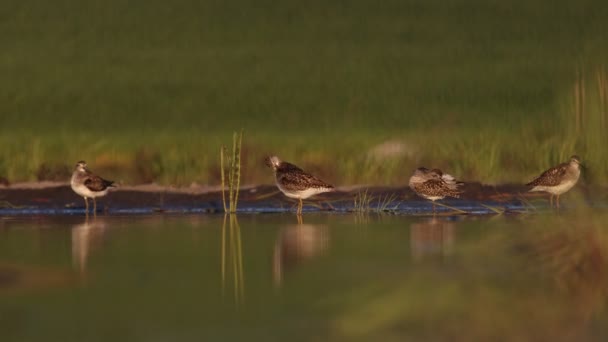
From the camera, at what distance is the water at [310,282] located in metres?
10.6

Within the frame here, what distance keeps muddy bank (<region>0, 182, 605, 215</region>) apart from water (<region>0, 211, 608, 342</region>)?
11.3ft

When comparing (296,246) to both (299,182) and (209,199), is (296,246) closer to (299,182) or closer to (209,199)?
(299,182)

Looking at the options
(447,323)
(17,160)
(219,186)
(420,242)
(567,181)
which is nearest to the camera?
(447,323)

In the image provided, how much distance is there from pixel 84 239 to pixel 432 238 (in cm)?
378

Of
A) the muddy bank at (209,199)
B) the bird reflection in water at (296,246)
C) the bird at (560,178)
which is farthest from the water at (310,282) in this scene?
the muddy bank at (209,199)

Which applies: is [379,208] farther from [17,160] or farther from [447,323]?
[447,323]

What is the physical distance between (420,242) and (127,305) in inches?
215

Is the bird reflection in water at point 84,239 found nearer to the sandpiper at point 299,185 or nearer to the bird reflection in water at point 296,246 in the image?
the bird reflection in water at point 296,246

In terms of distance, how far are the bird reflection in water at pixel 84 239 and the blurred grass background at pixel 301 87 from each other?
5285mm

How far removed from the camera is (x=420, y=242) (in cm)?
1678

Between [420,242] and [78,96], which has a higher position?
[78,96]

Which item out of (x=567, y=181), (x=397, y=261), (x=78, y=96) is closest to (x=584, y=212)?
(x=397, y=261)

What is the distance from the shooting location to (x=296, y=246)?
16.6 meters

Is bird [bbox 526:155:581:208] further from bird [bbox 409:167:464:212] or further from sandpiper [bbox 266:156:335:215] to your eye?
sandpiper [bbox 266:156:335:215]
